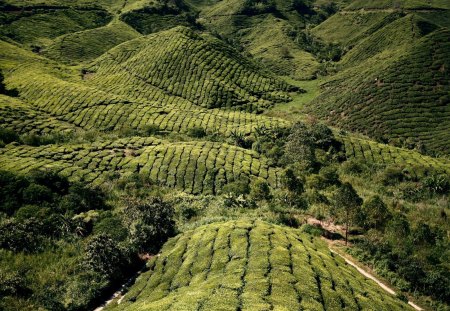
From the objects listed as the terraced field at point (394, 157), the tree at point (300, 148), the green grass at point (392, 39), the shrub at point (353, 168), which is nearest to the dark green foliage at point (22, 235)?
the tree at point (300, 148)

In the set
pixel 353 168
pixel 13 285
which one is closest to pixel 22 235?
pixel 13 285

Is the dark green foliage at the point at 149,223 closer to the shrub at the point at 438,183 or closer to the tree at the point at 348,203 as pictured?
the tree at the point at 348,203

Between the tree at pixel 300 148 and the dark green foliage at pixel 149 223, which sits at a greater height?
the tree at pixel 300 148

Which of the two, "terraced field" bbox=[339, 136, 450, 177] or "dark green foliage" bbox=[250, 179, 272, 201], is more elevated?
"terraced field" bbox=[339, 136, 450, 177]

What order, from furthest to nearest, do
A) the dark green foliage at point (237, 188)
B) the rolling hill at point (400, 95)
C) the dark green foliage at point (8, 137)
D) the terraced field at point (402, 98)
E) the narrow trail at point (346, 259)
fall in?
the terraced field at point (402, 98)
the rolling hill at point (400, 95)
the dark green foliage at point (8, 137)
the dark green foliage at point (237, 188)
the narrow trail at point (346, 259)

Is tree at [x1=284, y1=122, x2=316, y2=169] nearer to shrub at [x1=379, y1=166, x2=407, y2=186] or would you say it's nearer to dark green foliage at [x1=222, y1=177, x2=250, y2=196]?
shrub at [x1=379, y1=166, x2=407, y2=186]

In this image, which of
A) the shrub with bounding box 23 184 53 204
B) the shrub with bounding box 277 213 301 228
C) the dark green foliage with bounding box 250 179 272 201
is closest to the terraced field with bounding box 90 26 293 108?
the dark green foliage with bounding box 250 179 272 201
